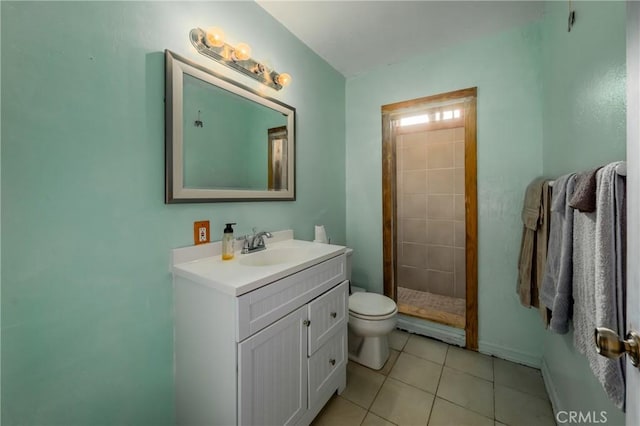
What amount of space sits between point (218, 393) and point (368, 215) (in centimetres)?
177

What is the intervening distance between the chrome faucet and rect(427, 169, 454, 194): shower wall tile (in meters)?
2.18

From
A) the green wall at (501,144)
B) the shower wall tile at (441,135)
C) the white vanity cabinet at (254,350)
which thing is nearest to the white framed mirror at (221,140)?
the white vanity cabinet at (254,350)

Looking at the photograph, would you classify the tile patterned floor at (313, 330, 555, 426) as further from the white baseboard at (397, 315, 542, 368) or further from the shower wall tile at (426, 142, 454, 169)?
the shower wall tile at (426, 142, 454, 169)

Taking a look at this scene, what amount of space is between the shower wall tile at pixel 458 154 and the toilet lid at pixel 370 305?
1.78 metres

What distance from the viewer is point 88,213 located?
908 millimetres

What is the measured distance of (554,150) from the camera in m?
1.41

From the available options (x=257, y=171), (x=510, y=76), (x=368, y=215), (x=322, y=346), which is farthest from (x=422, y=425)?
(x=510, y=76)

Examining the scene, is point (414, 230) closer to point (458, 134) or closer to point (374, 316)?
point (458, 134)

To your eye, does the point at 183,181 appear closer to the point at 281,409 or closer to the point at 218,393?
the point at 218,393

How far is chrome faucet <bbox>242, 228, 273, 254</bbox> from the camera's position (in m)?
1.41

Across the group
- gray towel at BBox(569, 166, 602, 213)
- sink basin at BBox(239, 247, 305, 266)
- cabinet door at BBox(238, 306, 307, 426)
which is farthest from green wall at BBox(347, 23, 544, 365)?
cabinet door at BBox(238, 306, 307, 426)

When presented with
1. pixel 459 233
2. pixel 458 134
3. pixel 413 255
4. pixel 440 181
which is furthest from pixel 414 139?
pixel 413 255

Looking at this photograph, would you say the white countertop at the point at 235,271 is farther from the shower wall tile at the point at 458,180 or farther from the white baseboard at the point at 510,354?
the shower wall tile at the point at 458,180

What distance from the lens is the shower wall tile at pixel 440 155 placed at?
9.16 feet
